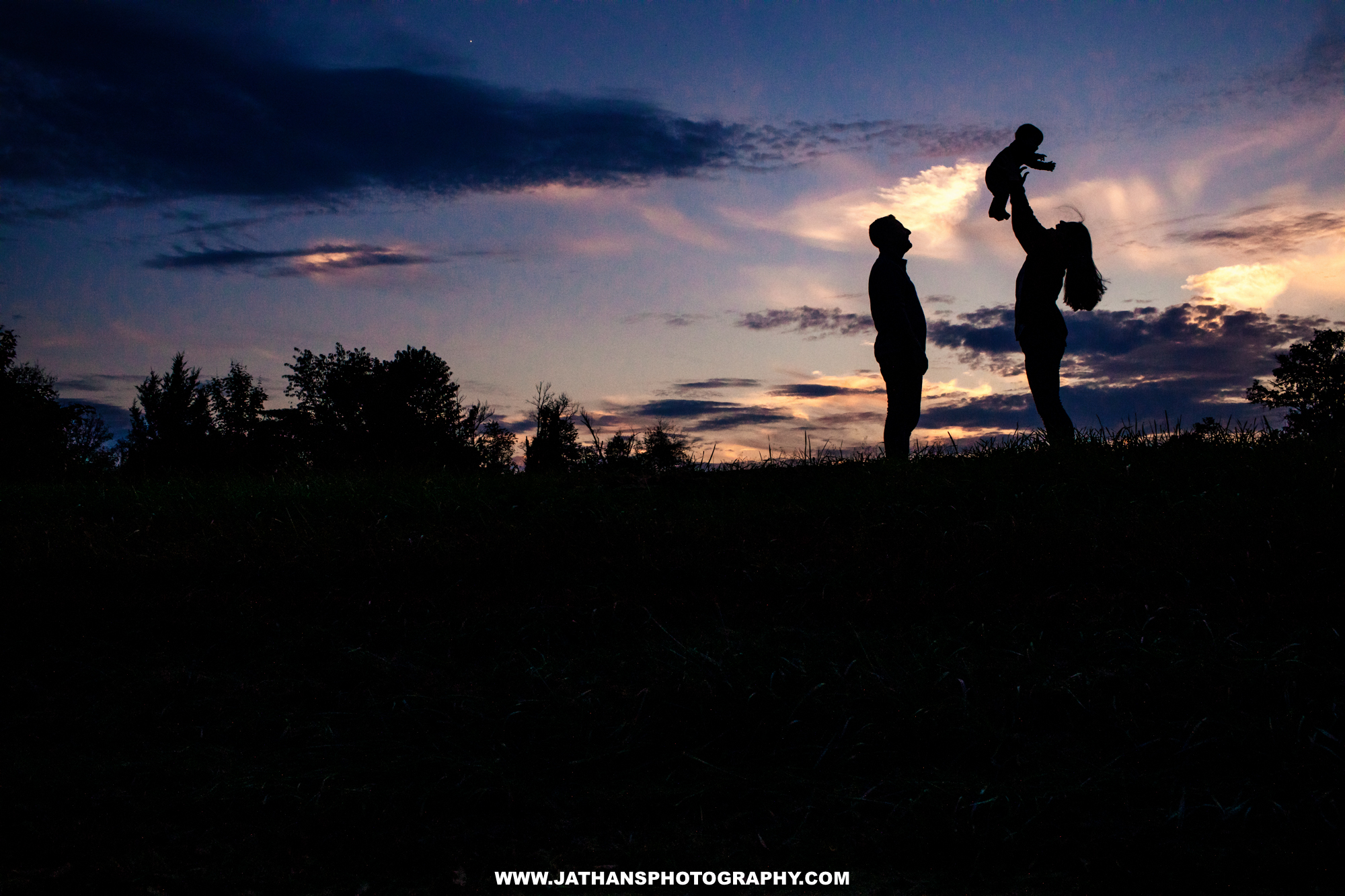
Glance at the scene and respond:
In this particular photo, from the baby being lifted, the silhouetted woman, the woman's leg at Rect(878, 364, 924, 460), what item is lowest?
the woman's leg at Rect(878, 364, 924, 460)

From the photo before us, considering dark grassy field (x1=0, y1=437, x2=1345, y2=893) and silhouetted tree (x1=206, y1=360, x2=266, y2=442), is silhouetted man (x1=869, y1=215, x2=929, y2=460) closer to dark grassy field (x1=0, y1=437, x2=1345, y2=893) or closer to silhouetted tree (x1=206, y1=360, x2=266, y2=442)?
dark grassy field (x1=0, y1=437, x2=1345, y2=893)

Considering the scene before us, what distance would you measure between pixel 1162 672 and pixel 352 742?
4342 millimetres

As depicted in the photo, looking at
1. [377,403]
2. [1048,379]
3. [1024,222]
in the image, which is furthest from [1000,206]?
[377,403]

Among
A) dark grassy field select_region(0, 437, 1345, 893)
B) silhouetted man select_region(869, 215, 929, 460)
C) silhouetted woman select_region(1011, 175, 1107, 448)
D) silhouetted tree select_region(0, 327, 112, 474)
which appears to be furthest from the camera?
silhouetted tree select_region(0, 327, 112, 474)

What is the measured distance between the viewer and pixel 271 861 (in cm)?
347

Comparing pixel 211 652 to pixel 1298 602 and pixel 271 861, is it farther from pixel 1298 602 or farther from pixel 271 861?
pixel 1298 602

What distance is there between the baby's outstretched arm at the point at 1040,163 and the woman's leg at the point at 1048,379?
7.41 feet

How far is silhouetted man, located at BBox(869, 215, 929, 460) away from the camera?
34.6 ft

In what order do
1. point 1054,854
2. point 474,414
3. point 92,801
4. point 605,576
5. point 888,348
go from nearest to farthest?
→ point 1054,854 → point 92,801 → point 605,576 → point 888,348 → point 474,414

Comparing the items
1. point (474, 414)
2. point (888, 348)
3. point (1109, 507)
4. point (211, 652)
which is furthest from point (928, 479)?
point (474, 414)

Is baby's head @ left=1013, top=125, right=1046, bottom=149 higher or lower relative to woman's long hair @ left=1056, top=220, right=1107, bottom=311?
higher

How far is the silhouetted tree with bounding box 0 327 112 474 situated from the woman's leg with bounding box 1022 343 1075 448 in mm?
21562

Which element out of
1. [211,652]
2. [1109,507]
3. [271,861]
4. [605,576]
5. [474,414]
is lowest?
[271,861]

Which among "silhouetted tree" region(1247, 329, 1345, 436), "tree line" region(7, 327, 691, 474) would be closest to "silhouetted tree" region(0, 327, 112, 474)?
"tree line" region(7, 327, 691, 474)
